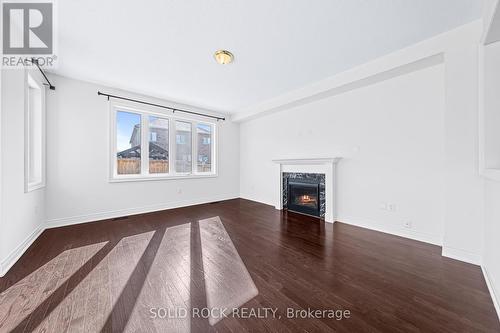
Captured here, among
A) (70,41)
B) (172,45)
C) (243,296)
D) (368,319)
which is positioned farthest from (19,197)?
(368,319)

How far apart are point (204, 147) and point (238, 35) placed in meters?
3.47

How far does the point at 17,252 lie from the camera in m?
2.11

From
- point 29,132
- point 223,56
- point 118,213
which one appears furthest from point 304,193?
point 29,132

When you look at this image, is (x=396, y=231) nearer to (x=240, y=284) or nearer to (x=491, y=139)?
(x=491, y=139)

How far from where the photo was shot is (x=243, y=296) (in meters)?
1.52

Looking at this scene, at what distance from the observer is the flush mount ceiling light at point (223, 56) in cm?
249

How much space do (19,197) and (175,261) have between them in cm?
204

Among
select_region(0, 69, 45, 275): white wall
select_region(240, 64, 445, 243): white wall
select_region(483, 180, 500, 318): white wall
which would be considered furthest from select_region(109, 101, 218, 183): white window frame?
select_region(483, 180, 500, 318): white wall

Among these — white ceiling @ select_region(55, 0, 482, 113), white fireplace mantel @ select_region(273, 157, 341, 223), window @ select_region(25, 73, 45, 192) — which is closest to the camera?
white ceiling @ select_region(55, 0, 482, 113)

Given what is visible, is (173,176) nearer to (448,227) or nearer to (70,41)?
(70,41)

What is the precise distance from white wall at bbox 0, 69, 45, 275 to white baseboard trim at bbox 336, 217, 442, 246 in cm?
450

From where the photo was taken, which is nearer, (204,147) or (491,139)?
(491,139)

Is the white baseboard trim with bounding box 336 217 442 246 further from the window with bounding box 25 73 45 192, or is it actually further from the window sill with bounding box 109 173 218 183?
the window with bounding box 25 73 45 192

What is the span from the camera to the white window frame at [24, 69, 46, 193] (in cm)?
230
